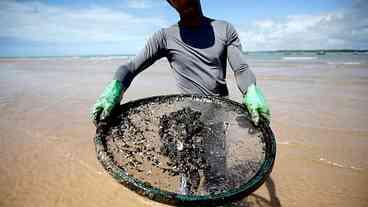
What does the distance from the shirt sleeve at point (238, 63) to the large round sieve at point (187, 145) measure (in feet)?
0.60

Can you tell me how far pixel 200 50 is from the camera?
7.33ft

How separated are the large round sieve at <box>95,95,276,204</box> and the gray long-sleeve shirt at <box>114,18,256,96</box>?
31cm

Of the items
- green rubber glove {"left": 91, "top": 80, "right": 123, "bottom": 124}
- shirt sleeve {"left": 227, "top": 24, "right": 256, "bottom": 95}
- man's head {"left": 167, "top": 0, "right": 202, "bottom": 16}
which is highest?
man's head {"left": 167, "top": 0, "right": 202, "bottom": 16}

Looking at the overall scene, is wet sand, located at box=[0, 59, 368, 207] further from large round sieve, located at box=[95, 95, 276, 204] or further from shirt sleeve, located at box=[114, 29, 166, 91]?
shirt sleeve, located at box=[114, 29, 166, 91]

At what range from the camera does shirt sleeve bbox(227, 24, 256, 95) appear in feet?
6.41

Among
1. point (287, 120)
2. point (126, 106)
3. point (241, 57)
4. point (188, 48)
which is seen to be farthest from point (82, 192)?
point (287, 120)

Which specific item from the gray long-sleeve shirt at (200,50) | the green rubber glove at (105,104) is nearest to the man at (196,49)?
the gray long-sleeve shirt at (200,50)

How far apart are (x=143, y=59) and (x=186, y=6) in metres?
0.54

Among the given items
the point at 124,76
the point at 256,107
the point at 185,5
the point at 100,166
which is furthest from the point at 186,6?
the point at 100,166

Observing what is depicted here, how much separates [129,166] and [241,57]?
118 cm

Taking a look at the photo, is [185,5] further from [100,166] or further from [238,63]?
[100,166]

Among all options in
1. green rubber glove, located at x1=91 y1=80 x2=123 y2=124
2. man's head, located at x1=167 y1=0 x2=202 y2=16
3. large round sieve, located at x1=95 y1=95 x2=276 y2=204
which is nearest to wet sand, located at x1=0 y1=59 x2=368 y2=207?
large round sieve, located at x1=95 y1=95 x2=276 y2=204

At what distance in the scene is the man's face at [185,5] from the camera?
2141 mm

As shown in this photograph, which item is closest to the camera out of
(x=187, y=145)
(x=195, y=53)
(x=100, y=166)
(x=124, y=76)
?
(x=187, y=145)
